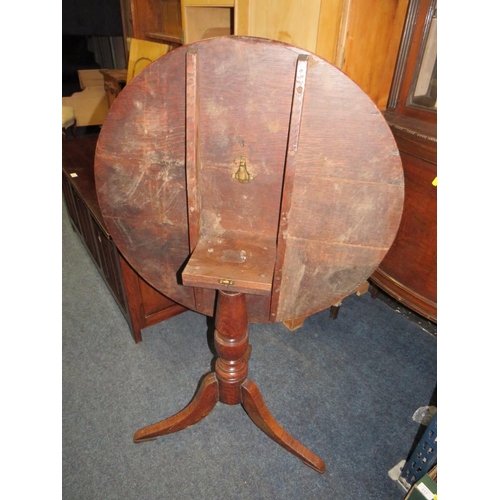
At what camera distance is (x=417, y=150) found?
1188 millimetres

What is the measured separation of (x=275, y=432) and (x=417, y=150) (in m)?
1.23

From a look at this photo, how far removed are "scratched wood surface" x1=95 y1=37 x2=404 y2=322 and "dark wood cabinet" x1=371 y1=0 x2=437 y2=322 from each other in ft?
0.75

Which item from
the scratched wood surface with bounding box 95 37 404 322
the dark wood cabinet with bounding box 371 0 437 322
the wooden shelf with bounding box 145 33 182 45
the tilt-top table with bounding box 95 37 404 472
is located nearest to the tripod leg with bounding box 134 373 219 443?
the tilt-top table with bounding box 95 37 404 472

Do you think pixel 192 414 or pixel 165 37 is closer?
pixel 192 414

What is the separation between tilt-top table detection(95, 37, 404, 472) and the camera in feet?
3.14

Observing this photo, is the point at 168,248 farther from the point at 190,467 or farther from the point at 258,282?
the point at 190,467

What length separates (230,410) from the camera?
1831 millimetres

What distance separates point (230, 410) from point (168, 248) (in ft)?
3.25

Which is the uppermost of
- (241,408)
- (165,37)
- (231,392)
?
(165,37)

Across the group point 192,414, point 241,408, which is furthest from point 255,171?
point 241,408

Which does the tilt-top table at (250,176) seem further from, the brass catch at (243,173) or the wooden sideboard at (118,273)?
the wooden sideboard at (118,273)

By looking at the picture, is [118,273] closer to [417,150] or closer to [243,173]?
[243,173]

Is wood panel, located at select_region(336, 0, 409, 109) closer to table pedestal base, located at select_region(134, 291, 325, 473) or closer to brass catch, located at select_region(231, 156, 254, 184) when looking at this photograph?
brass catch, located at select_region(231, 156, 254, 184)

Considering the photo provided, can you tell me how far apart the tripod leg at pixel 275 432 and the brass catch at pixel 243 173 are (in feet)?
2.82
